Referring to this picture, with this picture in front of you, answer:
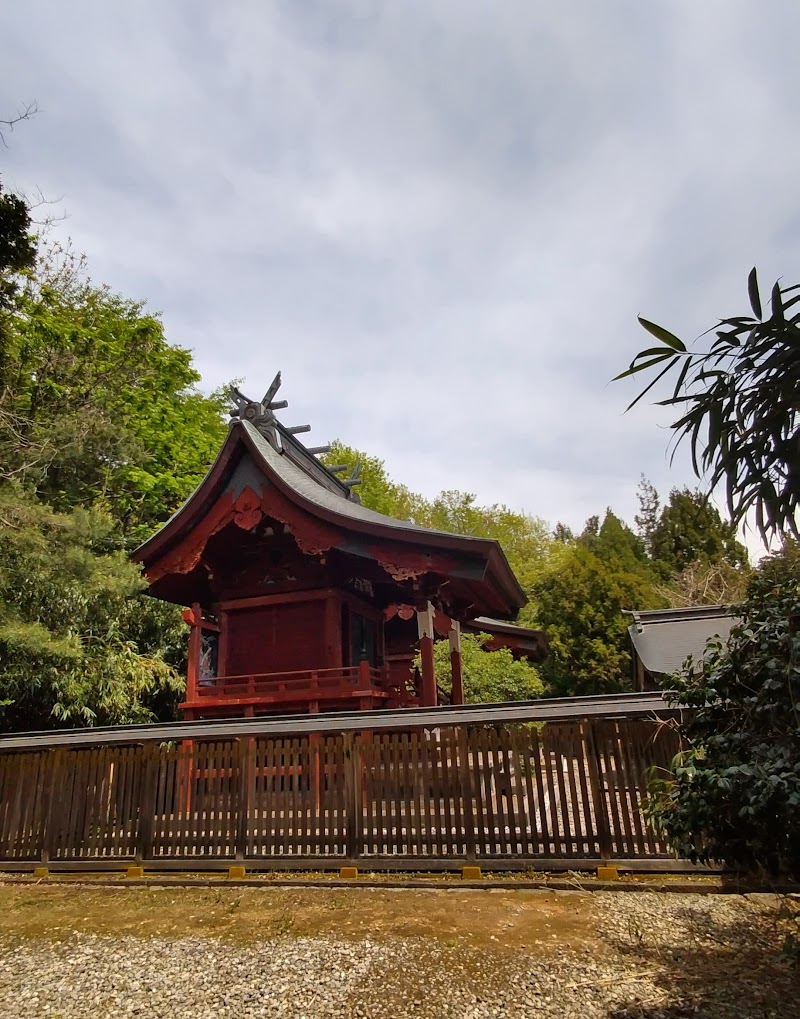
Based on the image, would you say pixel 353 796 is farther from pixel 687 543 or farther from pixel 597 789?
pixel 687 543

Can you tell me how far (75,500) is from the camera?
17.9 meters

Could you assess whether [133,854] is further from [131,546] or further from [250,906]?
[131,546]

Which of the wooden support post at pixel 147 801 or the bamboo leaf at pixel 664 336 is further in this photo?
the wooden support post at pixel 147 801

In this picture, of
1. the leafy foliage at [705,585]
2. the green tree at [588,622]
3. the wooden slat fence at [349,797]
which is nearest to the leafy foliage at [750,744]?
the wooden slat fence at [349,797]

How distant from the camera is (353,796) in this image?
6.40m

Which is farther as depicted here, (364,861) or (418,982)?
(364,861)

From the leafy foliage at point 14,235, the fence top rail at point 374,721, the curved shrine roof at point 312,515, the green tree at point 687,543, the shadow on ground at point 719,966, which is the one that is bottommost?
the shadow on ground at point 719,966

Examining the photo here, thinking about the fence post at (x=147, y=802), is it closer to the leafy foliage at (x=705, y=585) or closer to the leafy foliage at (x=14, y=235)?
the leafy foliage at (x=14, y=235)

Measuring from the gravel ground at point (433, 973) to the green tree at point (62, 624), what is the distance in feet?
26.3

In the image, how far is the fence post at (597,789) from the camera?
5.71 metres

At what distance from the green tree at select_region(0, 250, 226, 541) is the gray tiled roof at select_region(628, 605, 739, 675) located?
1250 cm

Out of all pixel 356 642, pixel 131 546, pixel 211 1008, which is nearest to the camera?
pixel 211 1008

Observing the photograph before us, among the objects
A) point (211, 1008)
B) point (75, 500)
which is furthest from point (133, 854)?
point (75, 500)

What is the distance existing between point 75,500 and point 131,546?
8.55 ft
